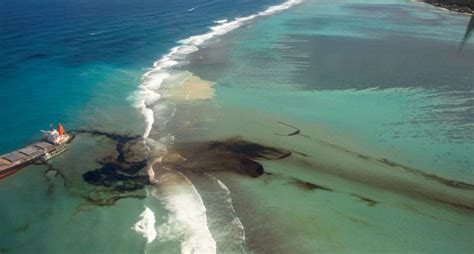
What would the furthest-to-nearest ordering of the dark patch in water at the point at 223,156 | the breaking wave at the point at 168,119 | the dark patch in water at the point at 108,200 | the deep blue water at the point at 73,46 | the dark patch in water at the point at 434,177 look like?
the deep blue water at the point at 73,46
the dark patch in water at the point at 223,156
the dark patch in water at the point at 434,177
the dark patch in water at the point at 108,200
the breaking wave at the point at 168,119

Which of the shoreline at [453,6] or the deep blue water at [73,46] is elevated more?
the shoreline at [453,6]

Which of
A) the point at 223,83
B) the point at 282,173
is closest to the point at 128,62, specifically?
the point at 223,83

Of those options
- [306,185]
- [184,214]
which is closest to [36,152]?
[184,214]

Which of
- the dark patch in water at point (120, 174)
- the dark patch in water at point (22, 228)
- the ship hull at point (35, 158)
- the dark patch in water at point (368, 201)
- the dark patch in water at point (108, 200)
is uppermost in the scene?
the ship hull at point (35, 158)

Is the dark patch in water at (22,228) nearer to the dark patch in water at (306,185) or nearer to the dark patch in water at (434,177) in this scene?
the dark patch in water at (306,185)

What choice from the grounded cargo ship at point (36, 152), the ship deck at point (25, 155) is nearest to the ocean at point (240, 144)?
the grounded cargo ship at point (36, 152)

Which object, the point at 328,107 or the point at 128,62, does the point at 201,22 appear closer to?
the point at 128,62
